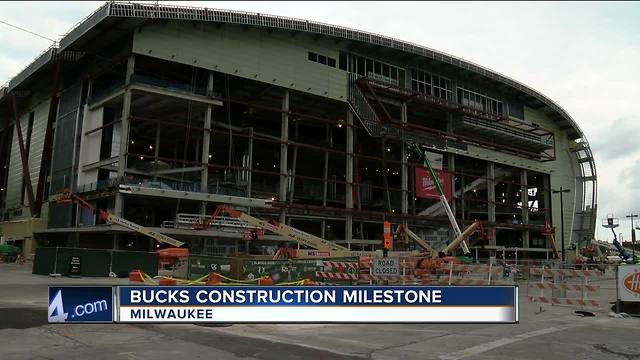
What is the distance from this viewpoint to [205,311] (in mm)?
7477

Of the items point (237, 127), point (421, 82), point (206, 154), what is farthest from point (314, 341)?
point (421, 82)

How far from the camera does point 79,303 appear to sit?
755cm

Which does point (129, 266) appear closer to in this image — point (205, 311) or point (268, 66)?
point (205, 311)

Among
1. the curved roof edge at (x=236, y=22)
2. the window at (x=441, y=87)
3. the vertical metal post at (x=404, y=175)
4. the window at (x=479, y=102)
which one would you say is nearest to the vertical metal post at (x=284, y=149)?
the curved roof edge at (x=236, y=22)

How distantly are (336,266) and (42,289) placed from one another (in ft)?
40.1

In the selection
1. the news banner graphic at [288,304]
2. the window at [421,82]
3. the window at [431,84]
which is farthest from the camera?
the window at [431,84]

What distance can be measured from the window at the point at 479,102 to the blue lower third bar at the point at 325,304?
67.3m

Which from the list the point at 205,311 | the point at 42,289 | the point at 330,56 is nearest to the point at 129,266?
the point at 42,289

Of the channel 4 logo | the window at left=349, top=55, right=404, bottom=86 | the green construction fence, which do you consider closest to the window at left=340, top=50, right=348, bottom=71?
the window at left=349, top=55, right=404, bottom=86

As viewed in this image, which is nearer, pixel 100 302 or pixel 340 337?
pixel 100 302

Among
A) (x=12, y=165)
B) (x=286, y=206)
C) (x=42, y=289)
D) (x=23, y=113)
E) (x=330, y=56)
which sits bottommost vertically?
(x=42, y=289)

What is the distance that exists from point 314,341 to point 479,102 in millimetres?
68723

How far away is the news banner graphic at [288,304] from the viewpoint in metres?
7.41

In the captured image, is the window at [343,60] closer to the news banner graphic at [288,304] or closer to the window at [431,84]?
the window at [431,84]
